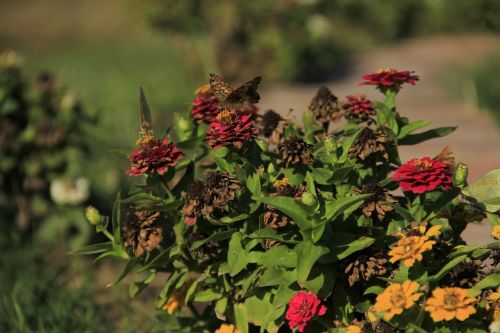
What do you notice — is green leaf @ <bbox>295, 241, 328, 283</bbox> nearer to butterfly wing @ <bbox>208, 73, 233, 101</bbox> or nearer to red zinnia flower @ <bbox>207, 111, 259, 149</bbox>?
red zinnia flower @ <bbox>207, 111, 259, 149</bbox>

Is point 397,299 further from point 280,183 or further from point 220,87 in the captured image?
point 220,87

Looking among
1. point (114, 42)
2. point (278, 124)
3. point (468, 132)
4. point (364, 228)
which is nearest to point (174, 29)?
point (468, 132)

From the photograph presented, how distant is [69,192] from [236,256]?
2.00 meters

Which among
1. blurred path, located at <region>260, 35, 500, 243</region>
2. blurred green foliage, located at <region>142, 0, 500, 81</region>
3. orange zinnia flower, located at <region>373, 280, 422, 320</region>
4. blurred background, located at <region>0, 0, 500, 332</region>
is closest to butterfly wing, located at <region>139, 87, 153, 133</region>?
blurred background, located at <region>0, 0, 500, 332</region>

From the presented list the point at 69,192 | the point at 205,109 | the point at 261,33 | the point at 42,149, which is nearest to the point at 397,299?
the point at 205,109

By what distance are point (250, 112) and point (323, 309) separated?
68cm

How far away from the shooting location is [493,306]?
6.00 ft

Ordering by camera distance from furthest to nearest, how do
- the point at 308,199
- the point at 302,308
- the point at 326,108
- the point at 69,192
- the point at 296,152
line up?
the point at 69,192 → the point at 326,108 → the point at 296,152 → the point at 302,308 → the point at 308,199

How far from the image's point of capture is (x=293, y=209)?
1747mm

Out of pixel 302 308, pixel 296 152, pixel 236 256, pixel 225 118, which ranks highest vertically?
pixel 225 118

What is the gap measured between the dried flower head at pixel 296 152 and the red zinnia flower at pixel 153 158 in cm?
31

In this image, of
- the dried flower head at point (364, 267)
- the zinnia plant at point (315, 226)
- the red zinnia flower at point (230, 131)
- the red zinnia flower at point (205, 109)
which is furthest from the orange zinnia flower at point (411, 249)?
the red zinnia flower at point (205, 109)

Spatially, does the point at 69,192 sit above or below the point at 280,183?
below

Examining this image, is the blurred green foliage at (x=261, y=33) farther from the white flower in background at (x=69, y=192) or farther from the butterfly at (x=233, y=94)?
the butterfly at (x=233, y=94)
